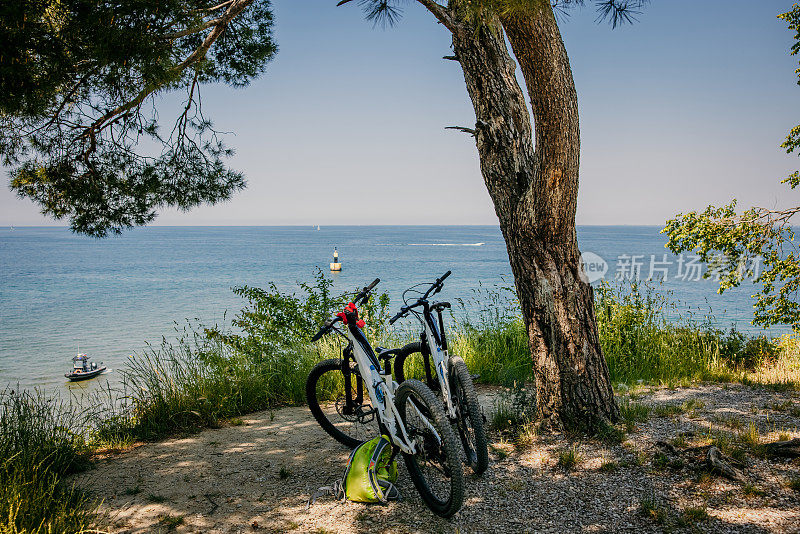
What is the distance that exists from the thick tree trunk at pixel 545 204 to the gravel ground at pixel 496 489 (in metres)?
0.39

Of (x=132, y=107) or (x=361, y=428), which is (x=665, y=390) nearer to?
(x=361, y=428)

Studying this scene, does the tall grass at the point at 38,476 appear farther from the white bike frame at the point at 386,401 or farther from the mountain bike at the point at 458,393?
the mountain bike at the point at 458,393

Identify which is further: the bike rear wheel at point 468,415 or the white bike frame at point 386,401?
the bike rear wheel at point 468,415

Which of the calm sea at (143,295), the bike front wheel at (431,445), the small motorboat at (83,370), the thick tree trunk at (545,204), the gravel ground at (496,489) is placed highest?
the thick tree trunk at (545,204)

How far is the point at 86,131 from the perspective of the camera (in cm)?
495

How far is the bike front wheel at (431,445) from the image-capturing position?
2855 millimetres

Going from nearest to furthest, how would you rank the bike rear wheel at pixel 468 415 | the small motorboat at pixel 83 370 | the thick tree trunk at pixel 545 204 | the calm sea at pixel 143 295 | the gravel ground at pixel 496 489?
the gravel ground at pixel 496 489 < the bike rear wheel at pixel 468 415 < the thick tree trunk at pixel 545 204 < the small motorboat at pixel 83 370 < the calm sea at pixel 143 295

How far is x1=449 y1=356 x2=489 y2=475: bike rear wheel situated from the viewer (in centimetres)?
341

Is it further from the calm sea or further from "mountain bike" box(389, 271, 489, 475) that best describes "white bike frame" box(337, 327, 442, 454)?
→ the calm sea

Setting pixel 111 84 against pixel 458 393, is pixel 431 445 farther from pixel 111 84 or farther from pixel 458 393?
pixel 111 84

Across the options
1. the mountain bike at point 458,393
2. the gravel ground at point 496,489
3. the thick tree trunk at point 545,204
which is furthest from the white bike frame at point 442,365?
the thick tree trunk at point 545,204

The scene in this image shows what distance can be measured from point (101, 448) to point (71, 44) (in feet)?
11.1

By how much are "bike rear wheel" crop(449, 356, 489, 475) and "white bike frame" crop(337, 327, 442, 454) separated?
1.64 ft

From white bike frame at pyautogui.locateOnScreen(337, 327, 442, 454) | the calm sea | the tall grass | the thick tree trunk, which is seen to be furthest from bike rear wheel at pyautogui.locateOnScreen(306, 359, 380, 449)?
the calm sea
